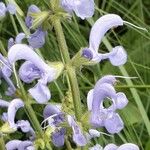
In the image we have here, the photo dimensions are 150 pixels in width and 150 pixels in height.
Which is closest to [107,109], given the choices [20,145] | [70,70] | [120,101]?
[120,101]

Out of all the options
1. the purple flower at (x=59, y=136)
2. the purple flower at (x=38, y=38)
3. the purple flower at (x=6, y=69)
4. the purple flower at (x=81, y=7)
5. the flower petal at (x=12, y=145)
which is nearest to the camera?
the purple flower at (x=81, y=7)

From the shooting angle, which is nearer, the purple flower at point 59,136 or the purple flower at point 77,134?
the purple flower at point 77,134

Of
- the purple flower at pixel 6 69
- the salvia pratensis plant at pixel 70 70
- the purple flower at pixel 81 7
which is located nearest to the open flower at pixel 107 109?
the salvia pratensis plant at pixel 70 70

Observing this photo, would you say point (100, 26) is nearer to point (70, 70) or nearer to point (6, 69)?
point (70, 70)

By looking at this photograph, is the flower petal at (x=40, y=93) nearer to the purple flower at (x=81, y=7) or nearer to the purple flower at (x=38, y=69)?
the purple flower at (x=38, y=69)

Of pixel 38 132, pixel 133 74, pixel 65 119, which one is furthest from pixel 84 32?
pixel 65 119

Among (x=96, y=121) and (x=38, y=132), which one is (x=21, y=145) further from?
(x=96, y=121)

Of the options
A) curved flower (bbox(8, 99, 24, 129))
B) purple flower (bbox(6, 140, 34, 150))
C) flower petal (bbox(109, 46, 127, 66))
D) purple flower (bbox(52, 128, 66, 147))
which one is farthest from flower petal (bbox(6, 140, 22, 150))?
flower petal (bbox(109, 46, 127, 66))
